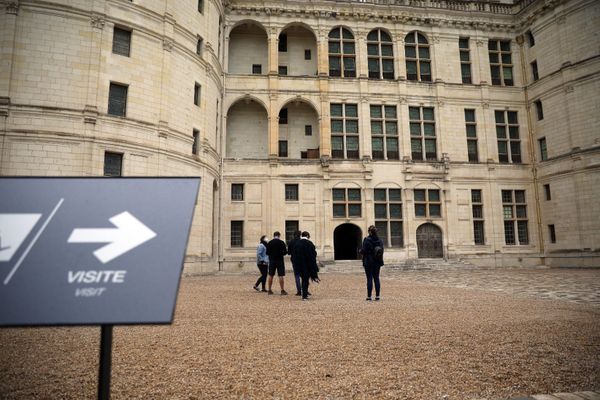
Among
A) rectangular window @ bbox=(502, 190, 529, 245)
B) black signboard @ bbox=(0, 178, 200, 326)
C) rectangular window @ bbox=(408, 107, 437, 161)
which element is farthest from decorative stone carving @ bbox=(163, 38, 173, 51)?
rectangular window @ bbox=(502, 190, 529, 245)

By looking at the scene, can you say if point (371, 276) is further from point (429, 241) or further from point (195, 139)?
point (429, 241)

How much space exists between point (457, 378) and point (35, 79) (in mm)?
20704

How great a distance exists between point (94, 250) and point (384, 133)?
94.4 feet

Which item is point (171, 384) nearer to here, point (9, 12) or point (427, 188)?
point (9, 12)

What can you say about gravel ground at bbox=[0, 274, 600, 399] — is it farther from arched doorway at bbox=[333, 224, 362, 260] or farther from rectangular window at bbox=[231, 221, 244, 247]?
arched doorway at bbox=[333, 224, 362, 260]

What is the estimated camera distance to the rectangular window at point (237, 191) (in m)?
27.7

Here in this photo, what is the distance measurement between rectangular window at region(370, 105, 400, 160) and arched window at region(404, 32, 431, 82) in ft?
11.4

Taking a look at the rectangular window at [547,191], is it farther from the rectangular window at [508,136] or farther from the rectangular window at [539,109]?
the rectangular window at [539,109]

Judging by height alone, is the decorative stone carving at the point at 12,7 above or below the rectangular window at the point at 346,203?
above

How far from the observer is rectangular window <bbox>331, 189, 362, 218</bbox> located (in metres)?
28.3

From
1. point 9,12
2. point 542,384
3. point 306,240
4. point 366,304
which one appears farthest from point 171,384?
point 9,12

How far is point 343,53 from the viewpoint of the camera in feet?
99.2

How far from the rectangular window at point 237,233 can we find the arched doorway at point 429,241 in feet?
43.0

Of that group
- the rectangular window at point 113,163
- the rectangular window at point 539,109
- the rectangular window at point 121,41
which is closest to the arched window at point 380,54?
the rectangular window at point 539,109
